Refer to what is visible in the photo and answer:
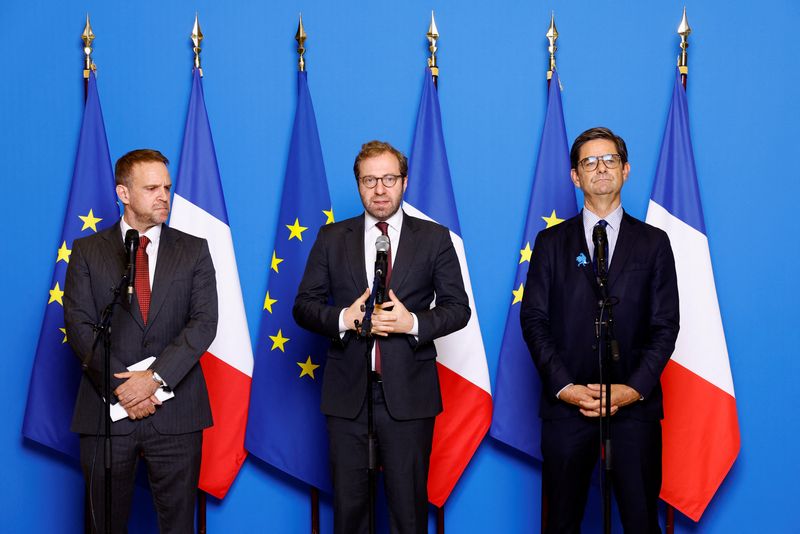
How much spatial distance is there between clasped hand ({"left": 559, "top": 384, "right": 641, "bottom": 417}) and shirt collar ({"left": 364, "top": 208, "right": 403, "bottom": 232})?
34.6 inches

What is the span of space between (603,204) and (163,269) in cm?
168

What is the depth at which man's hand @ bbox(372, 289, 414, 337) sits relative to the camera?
2725mm

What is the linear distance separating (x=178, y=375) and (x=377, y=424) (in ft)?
2.41

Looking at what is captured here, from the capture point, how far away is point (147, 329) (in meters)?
2.92

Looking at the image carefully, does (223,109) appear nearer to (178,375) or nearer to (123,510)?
(178,375)

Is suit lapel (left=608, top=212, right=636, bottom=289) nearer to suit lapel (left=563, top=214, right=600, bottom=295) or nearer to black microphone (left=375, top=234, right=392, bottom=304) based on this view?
suit lapel (left=563, top=214, right=600, bottom=295)

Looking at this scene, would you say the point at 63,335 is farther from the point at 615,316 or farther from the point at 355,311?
the point at 615,316

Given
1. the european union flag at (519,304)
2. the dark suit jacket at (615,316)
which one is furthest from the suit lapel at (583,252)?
the european union flag at (519,304)

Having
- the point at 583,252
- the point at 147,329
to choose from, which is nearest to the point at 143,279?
the point at 147,329

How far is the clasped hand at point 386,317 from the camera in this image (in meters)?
2.72

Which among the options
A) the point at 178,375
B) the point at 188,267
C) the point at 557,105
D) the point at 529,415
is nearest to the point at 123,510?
the point at 178,375

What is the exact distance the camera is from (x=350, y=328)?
282 centimetres

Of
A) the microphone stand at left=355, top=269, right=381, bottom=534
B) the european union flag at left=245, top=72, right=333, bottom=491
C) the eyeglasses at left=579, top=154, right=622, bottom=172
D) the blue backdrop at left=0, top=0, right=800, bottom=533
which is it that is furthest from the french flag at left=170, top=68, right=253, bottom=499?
the eyeglasses at left=579, top=154, right=622, bottom=172

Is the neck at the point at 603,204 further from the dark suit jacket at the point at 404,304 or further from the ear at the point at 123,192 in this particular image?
the ear at the point at 123,192
